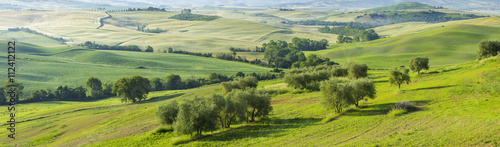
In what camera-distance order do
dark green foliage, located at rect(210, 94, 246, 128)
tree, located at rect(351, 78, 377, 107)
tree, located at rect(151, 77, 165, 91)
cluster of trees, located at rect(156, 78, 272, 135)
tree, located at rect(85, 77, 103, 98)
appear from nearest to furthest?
cluster of trees, located at rect(156, 78, 272, 135) < dark green foliage, located at rect(210, 94, 246, 128) < tree, located at rect(351, 78, 377, 107) < tree, located at rect(85, 77, 103, 98) < tree, located at rect(151, 77, 165, 91)

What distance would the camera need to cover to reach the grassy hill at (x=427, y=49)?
401 ft

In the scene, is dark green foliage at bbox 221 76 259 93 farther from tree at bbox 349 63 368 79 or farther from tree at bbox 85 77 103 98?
tree at bbox 85 77 103 98

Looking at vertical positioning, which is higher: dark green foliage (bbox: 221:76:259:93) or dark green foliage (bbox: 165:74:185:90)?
dark green foliage (bbox: 221:76:259:93)

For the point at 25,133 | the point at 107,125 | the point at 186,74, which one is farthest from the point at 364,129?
the point at 186,74

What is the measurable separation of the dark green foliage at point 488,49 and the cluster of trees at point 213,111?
194 ft

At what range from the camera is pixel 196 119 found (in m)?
40.4

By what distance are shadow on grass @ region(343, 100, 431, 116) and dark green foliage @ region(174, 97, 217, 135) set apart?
19.2 metres

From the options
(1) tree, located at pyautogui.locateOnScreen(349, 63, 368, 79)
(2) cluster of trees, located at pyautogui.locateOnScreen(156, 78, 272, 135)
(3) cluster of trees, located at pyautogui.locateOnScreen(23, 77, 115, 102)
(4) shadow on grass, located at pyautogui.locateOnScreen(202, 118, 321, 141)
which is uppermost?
(1) tree, located at pyautogui.locateOnScreen(349, 63, 368, 79)

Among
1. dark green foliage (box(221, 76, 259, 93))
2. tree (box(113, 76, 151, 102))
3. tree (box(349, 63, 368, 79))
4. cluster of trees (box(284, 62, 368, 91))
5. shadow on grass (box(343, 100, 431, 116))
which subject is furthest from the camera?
tree (box(113, 76, 151, 102))

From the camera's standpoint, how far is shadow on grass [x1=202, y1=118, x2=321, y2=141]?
39.0 meters

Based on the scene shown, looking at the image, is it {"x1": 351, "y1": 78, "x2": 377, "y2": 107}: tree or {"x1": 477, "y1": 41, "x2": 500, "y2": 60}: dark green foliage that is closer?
{"x1": 351, "y1": 78, "x2": 377, "y2": 107}: tree

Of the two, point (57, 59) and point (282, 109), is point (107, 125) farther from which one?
point (57, 59)

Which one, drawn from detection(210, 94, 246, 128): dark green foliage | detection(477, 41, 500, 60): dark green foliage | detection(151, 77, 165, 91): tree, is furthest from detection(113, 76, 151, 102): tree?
detection(477, 41, 500, 60): dark green foliage

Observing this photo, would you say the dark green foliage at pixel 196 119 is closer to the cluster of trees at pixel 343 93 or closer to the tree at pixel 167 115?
the tree at pixel 167 115
